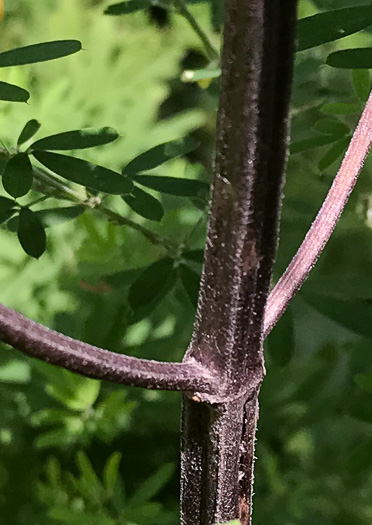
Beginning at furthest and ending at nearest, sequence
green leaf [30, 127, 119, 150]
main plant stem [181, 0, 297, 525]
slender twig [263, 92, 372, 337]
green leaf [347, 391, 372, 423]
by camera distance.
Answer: green leaf [347, 391, 372, 423], green leaf [30, 127, 119, 150], slender twig [263, 92, 372, 337], main plant stem [181, 0, 297, 525]

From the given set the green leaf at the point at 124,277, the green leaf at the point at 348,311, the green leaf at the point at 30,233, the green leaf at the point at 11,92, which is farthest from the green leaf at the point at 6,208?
the green leaf at the point at 348,311

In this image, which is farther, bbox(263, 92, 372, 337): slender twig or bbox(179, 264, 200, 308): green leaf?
bbox(179, 264, 200, 308): green leaf

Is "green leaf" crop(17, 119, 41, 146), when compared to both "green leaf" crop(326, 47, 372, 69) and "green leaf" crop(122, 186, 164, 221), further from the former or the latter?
"green leaf" crop(326, 47, 372, 69)

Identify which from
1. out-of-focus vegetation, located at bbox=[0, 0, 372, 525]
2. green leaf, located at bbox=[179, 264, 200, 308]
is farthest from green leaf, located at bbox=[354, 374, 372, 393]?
green leaf, located at bbox=[179, 264, 200, 308]

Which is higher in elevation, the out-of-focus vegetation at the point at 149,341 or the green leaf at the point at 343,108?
the green leaf at the point at 343,108

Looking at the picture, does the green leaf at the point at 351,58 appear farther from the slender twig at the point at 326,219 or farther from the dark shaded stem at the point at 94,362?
the dark shaded stem at the point at 94,362

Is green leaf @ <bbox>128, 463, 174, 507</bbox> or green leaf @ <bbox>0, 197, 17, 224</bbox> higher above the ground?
green leaf @ <bbox>0, 197, 17, 224</bbox>
